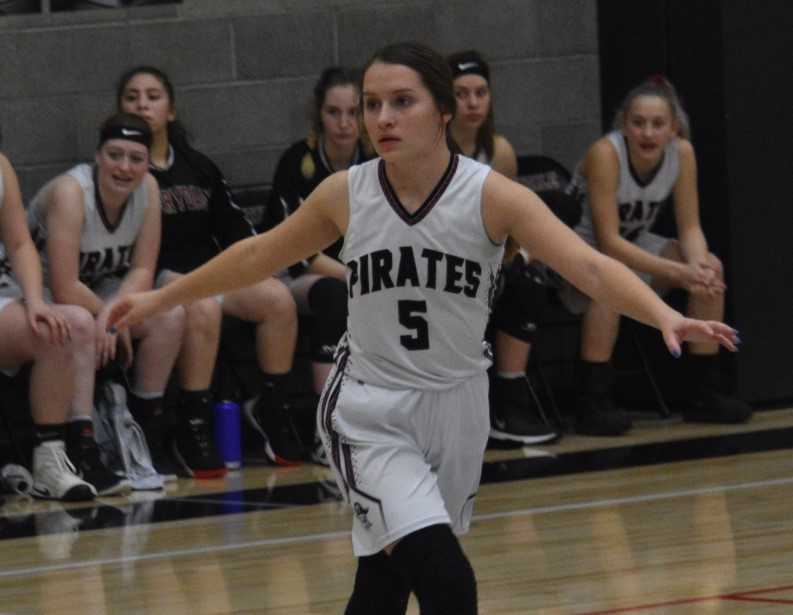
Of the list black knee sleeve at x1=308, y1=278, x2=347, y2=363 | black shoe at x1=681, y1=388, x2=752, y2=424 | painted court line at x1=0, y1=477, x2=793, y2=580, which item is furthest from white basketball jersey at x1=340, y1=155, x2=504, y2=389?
black shoe at x1=681, y1=388, x2=752, y2=424

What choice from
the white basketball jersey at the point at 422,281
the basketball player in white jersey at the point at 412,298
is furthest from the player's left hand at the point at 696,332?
the white basketball jersey at the point at 422,281

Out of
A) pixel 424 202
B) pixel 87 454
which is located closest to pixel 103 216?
pixel 87 454

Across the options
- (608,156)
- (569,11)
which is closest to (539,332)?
(608,156)

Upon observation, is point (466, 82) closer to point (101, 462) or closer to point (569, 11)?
point (569, 11)

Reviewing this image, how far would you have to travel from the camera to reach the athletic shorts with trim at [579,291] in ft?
24.9

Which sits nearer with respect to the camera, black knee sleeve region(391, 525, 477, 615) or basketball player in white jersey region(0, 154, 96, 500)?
black knee sleeve region(391, 525, 477, 615)

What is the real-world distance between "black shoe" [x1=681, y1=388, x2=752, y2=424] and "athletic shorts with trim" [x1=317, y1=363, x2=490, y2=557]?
425cm

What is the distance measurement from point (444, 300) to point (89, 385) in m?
3.36

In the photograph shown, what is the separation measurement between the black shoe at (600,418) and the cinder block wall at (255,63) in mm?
1422

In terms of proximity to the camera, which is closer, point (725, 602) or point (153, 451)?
point (725, 602)

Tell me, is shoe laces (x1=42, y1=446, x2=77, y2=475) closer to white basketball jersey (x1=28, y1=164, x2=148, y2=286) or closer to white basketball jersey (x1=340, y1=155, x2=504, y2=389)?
white basketball jersey (x1=28, y1=164, x2=148, y2=286)

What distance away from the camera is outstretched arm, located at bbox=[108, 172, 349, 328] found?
3.56 meters

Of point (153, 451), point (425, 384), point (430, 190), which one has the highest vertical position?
point (430, 190)

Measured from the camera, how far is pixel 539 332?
811 centimetres
